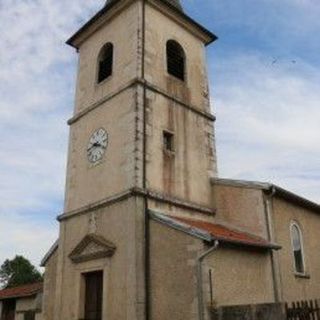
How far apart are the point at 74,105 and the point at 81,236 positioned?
225 inches

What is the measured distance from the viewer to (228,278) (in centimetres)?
1251

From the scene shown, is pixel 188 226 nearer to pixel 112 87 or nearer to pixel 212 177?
pixel 212 177

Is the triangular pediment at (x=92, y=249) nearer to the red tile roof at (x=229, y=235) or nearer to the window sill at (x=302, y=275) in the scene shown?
the red tile roof at (x=229, y=235)

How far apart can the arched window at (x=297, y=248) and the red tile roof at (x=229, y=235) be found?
2234 mm

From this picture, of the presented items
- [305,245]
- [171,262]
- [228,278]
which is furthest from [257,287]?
[305,245]

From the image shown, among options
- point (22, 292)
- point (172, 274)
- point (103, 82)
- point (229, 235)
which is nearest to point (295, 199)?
point (229, 235)

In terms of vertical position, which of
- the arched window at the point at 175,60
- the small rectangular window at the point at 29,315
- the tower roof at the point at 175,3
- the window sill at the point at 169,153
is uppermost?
the tower roof at the point at 175,3

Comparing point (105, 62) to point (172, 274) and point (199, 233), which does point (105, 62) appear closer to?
point (199, 233)

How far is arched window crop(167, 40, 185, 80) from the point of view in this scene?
1792 cm

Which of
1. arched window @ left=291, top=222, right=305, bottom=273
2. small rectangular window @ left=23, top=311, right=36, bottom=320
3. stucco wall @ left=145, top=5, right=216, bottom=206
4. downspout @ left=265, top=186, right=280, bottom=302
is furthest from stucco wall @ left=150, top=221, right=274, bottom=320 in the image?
small rectangular window @ left=23, top=311, right=36, bottom=320

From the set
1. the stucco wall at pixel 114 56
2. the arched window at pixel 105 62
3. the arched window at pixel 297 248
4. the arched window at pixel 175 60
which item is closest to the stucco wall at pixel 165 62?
the arched window at pixel 175 60

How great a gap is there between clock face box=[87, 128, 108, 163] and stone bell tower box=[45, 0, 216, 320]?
0.04m

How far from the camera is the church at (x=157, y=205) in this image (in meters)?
12.7

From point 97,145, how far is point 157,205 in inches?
138
